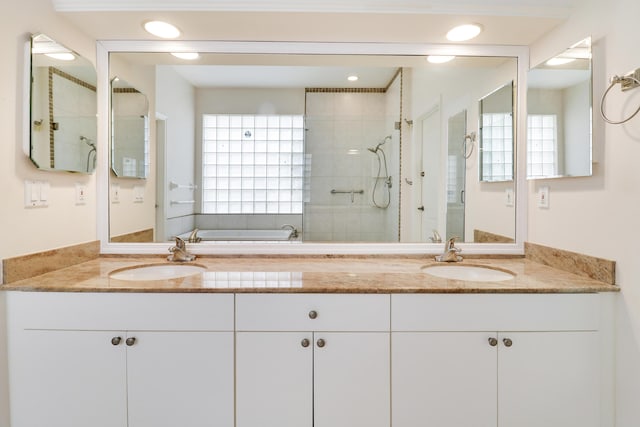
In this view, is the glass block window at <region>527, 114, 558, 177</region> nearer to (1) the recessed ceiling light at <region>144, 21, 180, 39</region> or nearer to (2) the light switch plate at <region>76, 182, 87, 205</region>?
(1) the recessed ceiling light at <region>144, 21, 180, 39</region>

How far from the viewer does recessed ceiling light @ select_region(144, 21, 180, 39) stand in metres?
1.68

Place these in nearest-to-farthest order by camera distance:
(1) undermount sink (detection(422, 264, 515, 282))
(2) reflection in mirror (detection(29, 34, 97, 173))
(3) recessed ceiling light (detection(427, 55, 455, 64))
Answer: (2) reflection in mirror (detection(29, 34, 97, 173)), (1) undermount sink (detection(422, 264, 515, 282)), (3) recessed ceiling light (detection(427, 55, 455, 64))

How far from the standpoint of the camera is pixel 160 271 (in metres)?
1.81

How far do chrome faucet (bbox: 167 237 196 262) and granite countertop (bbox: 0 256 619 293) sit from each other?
0.06 metres

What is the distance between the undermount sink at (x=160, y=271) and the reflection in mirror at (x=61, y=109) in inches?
22.1

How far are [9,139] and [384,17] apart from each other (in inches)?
64.7

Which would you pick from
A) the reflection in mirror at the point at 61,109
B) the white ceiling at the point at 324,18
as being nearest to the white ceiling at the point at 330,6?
the white ceiling at the point at 324,18

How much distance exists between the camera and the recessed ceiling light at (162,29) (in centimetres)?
168

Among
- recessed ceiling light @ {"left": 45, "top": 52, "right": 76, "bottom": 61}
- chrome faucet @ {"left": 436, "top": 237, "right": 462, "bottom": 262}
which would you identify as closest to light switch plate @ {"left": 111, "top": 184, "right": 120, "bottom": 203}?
recessed ceiling light @ {"left": 45, "top": 52, "right": 76, "bottom": 61}
